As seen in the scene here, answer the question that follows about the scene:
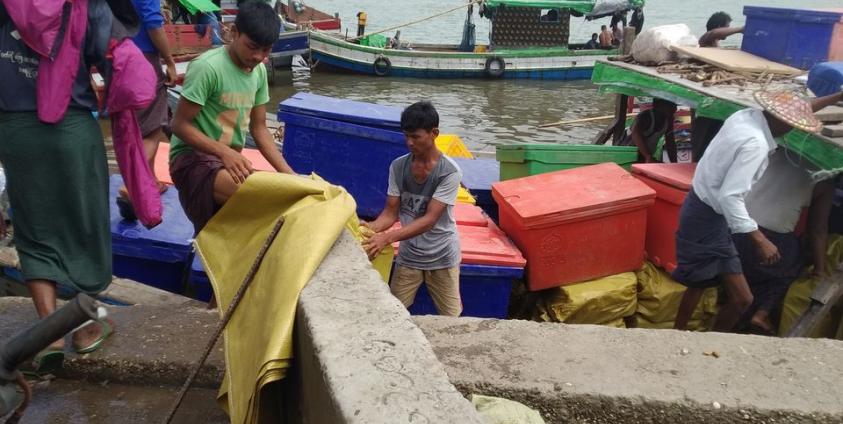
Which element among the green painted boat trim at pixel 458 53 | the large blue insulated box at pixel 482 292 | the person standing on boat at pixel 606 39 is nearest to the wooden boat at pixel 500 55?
the green painted boat trim at pixel 458 53

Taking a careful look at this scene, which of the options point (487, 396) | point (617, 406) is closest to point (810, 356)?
point (617, 406)

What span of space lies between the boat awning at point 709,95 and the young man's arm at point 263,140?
2849 millimetres

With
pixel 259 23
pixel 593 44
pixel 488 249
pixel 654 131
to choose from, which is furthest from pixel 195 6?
pixel 593 44

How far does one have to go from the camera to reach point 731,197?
3.72 m

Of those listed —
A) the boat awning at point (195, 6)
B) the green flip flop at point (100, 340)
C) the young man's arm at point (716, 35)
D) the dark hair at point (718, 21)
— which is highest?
the boat awning at point (195, 6)

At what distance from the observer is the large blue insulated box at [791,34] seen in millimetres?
5535

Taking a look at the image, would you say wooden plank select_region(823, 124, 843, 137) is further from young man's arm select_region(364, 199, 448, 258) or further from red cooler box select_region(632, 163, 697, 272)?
young man's arm select_region(364, 199, 448, 258)

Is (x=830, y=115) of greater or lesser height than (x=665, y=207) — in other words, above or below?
above

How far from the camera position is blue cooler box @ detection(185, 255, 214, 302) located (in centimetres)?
387

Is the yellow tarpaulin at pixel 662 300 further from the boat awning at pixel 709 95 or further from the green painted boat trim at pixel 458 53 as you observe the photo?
the green painted boat trim at pixel 458 53

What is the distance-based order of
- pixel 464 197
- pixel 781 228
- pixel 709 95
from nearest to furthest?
pixel 781 228 < pixel 709 95 < pixel 464 197

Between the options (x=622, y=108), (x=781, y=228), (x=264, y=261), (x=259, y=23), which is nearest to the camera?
(x=264, y=261)

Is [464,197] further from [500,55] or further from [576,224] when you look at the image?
[500,55]

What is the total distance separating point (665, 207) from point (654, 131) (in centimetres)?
173
